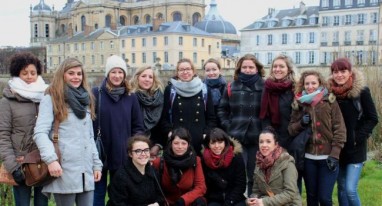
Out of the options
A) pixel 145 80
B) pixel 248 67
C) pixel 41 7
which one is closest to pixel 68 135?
pixel 145 80

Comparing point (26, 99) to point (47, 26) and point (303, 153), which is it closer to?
point (303, 153)

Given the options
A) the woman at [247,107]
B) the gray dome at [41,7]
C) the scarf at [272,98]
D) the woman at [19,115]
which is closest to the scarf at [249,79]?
the woman at [247,107]

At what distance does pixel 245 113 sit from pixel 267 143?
0.74 meters

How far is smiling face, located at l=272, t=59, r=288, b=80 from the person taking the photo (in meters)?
5.47

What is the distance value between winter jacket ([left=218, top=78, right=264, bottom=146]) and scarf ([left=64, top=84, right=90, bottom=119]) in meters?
1.98

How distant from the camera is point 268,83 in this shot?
5504mm

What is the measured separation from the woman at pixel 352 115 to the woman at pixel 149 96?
6.31 ft

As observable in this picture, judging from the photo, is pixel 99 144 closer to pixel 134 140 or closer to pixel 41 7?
pixel 134 140

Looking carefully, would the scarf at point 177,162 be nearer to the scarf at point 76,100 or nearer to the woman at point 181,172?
the woman at point 181,172

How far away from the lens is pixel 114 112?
5098mm

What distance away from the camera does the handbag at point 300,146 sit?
17.0 ft

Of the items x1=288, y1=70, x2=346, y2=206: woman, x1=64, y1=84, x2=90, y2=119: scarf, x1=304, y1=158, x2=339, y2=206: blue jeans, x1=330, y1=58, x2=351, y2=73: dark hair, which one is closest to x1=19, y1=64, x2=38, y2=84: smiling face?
x1=64, y1=84, x2=90, y2=119: scarf

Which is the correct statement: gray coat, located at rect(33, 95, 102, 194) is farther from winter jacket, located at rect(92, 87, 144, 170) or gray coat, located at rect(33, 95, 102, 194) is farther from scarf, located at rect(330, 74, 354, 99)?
scarf, located at rect(330, 74, 354, 99)

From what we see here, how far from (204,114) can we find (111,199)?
5.18 ft
